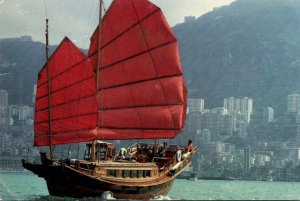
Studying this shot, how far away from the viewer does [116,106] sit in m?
37.7

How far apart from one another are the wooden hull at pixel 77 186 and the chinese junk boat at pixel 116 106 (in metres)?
0.05

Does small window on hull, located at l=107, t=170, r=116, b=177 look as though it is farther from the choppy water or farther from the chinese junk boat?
the choppy water

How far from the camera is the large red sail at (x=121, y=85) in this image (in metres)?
34.4

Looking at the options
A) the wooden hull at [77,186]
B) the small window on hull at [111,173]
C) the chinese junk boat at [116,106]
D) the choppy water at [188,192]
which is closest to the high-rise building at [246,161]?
the choppy water at [188,192]

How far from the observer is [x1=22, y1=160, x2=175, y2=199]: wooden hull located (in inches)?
1293

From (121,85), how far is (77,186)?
7185 mm

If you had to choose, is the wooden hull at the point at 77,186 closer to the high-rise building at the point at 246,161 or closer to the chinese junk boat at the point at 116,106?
the chinese junk boat at the point at 116,106

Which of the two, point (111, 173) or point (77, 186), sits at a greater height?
point (111, 173)

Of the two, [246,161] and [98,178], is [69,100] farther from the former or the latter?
[246,161]

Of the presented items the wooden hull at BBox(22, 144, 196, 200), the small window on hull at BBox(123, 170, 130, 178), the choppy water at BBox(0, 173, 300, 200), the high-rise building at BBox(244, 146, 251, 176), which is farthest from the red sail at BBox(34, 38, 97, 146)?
the high-rise building at BBox(244, 146, 251, 176)

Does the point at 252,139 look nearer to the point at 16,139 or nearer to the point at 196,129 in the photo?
the point at 196,129

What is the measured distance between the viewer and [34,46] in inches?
7170

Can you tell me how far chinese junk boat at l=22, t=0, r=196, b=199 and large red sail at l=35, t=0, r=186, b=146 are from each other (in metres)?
0.05

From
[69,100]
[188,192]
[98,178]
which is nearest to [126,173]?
[98,178]
